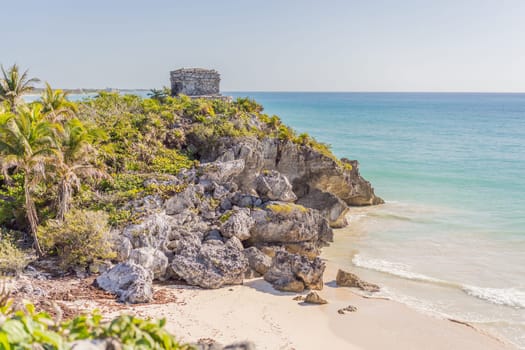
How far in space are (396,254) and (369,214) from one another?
7356 millimetres

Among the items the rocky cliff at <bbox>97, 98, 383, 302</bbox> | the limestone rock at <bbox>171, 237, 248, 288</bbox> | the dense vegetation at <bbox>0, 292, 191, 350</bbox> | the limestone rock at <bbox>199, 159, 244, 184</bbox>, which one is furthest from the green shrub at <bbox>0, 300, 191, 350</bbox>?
the limestone rock at <bbox>199, 159, 244, 184</bbox>

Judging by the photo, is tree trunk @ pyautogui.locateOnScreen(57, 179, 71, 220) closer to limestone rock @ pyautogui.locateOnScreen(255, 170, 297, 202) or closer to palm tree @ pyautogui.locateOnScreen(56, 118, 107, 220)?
palm tree @ pyautogui.locateOnScreen(56, 118, 107, 220)

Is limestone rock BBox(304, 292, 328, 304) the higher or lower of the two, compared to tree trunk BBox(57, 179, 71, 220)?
lower

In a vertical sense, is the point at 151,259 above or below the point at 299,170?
below

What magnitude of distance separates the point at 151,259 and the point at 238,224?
11.8 ft

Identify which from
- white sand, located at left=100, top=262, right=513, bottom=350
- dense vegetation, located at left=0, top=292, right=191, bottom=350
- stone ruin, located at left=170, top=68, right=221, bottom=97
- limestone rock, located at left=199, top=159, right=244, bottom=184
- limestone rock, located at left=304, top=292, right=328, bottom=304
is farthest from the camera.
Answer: stone ruin, located at left=170, top=68, right=221, bottom=97

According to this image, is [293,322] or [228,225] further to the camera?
[228,225]

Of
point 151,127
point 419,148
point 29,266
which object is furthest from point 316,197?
point 419,148

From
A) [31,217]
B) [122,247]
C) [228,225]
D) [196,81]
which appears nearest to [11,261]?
[31,217]

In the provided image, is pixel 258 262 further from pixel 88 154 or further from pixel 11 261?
pixel 11 261

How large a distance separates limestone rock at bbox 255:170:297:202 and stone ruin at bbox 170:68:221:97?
13703 mm

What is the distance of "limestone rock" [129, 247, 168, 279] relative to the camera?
14.3 m

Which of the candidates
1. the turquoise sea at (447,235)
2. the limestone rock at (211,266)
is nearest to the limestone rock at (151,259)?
the limestone rock at (211,266)

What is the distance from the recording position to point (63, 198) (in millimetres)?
15094
